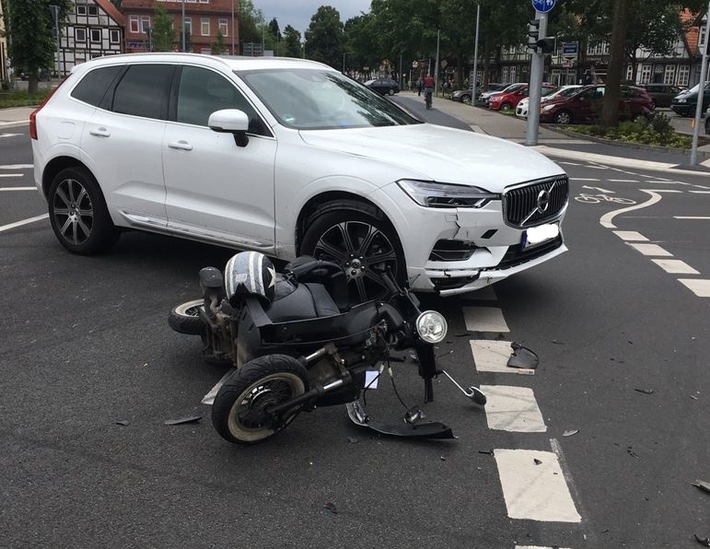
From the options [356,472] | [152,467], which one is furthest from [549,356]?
[152,467]

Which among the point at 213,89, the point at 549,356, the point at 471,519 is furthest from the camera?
the point at 213,89

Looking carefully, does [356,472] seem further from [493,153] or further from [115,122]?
[115,122]

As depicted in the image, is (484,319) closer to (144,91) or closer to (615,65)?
(144,91)

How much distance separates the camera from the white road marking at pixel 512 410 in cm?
384

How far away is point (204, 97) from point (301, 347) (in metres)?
3.04

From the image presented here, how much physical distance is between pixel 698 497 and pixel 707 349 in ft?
6.66

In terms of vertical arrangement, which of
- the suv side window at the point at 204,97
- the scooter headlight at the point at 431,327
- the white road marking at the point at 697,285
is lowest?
the white road marking at the point at 697,285

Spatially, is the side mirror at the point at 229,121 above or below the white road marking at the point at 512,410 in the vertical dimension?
above

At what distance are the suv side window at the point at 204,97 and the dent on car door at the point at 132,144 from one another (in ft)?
0.61

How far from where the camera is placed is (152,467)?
3.40 meters

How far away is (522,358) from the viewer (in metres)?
4.74

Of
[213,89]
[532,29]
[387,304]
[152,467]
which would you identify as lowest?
[152,467]

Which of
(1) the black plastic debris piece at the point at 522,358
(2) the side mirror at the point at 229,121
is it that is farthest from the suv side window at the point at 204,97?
(1) the black plastic debris piece at the point at 522,358

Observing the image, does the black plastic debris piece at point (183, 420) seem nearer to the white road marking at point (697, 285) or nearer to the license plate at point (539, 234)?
the license plate at point (539, 234)
